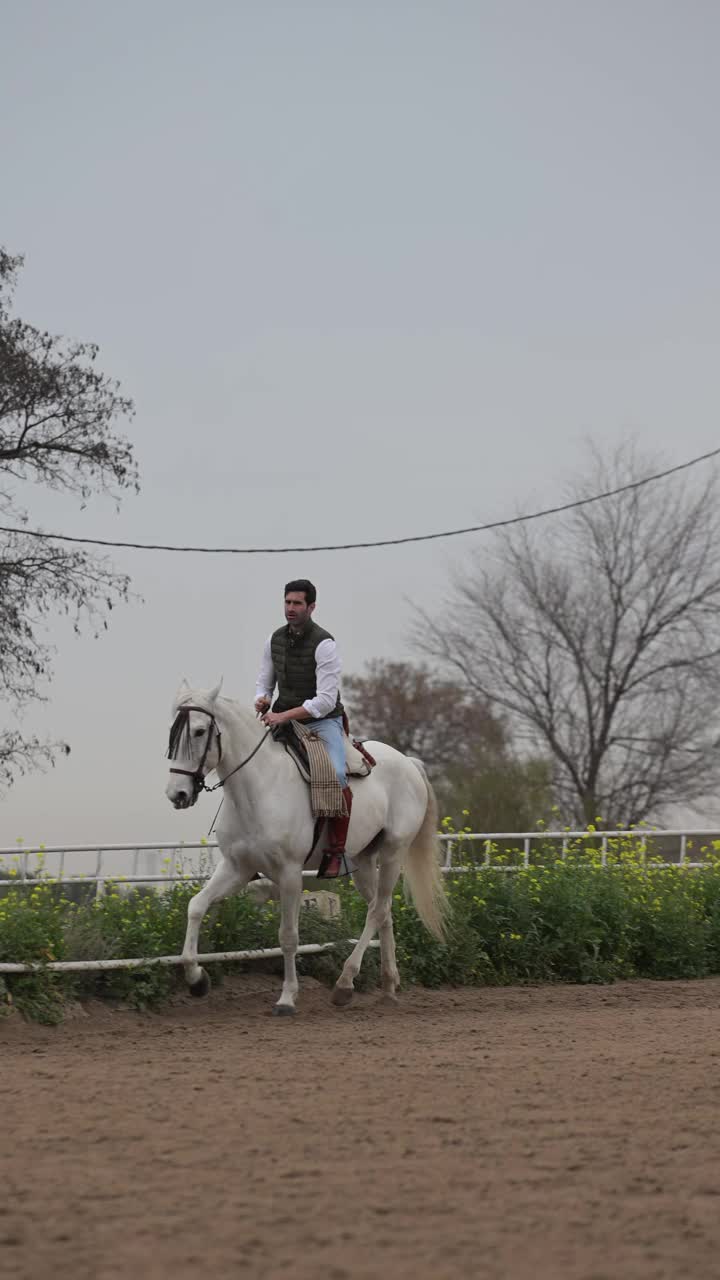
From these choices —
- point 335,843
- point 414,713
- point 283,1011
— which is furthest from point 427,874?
point 414,713

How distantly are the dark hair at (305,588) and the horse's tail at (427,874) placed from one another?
1949 mm

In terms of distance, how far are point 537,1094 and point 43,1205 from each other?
109 inches

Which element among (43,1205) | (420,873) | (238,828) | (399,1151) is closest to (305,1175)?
(399,1151)

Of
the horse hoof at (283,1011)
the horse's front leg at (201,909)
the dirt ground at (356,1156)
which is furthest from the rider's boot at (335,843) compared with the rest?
the dirt ground at (356,1156)

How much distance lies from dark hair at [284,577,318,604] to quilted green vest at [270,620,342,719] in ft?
0.62

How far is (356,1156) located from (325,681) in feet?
17.4

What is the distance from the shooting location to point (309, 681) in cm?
1045

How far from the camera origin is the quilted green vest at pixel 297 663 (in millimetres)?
10414

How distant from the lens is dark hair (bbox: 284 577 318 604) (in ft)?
33.8

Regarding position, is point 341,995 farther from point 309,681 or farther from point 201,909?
point 309,681

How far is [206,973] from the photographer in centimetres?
1030

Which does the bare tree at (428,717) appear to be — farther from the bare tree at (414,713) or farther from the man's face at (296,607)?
the man's face at (296,607)

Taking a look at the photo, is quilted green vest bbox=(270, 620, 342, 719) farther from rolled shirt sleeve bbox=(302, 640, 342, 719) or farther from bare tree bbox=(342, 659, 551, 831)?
bare tree bbox=(342, 659, 551, 831)

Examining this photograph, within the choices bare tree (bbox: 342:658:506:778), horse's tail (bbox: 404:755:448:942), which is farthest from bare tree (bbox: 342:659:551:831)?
horse's tail (bbox: 404:755:448:942)
